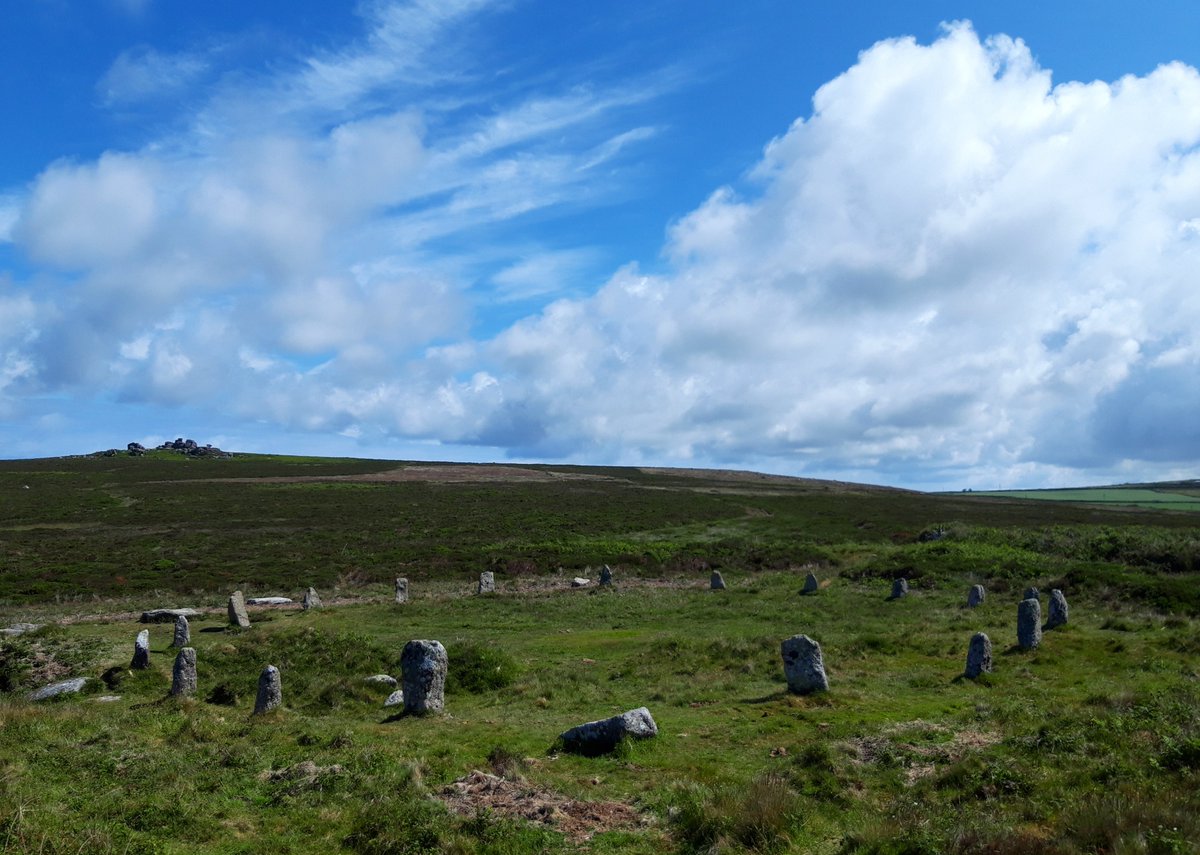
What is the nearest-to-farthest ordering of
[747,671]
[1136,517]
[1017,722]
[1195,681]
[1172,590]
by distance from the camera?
[1017,722] → [1195,681] → [747,671] → [1172,590] → [1136,517]

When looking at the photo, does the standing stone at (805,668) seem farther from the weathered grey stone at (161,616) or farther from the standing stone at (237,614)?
the weathered grey stone at (161,616)

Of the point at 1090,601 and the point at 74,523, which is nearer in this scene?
the point at 1090,601

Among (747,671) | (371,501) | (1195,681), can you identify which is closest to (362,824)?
(747,671)

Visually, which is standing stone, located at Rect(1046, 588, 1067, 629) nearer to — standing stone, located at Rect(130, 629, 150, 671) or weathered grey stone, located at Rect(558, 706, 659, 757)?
weathered grey stone, located at Rect(558, 706, 659, 757)

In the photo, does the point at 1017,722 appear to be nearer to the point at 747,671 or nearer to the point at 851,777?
the point at 851,777

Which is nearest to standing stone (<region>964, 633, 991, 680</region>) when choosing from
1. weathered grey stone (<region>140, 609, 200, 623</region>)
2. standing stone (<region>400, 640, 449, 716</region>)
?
standing stone (<region>400, 640, 449, 716</region>)

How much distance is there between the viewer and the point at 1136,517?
A: 87438 mm

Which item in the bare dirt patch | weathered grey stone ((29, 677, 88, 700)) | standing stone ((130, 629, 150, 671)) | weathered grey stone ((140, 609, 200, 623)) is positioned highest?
the bare dirt patch

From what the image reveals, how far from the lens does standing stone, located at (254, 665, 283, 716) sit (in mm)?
18422

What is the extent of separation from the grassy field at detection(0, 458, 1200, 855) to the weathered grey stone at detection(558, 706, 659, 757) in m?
0.34

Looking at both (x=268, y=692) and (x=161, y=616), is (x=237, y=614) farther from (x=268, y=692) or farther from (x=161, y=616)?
(x=268, y=692)

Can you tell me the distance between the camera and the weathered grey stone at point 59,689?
20.7 metres

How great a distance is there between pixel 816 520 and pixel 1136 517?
38174mm

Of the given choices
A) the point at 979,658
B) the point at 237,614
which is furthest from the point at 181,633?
the point at 979,658
